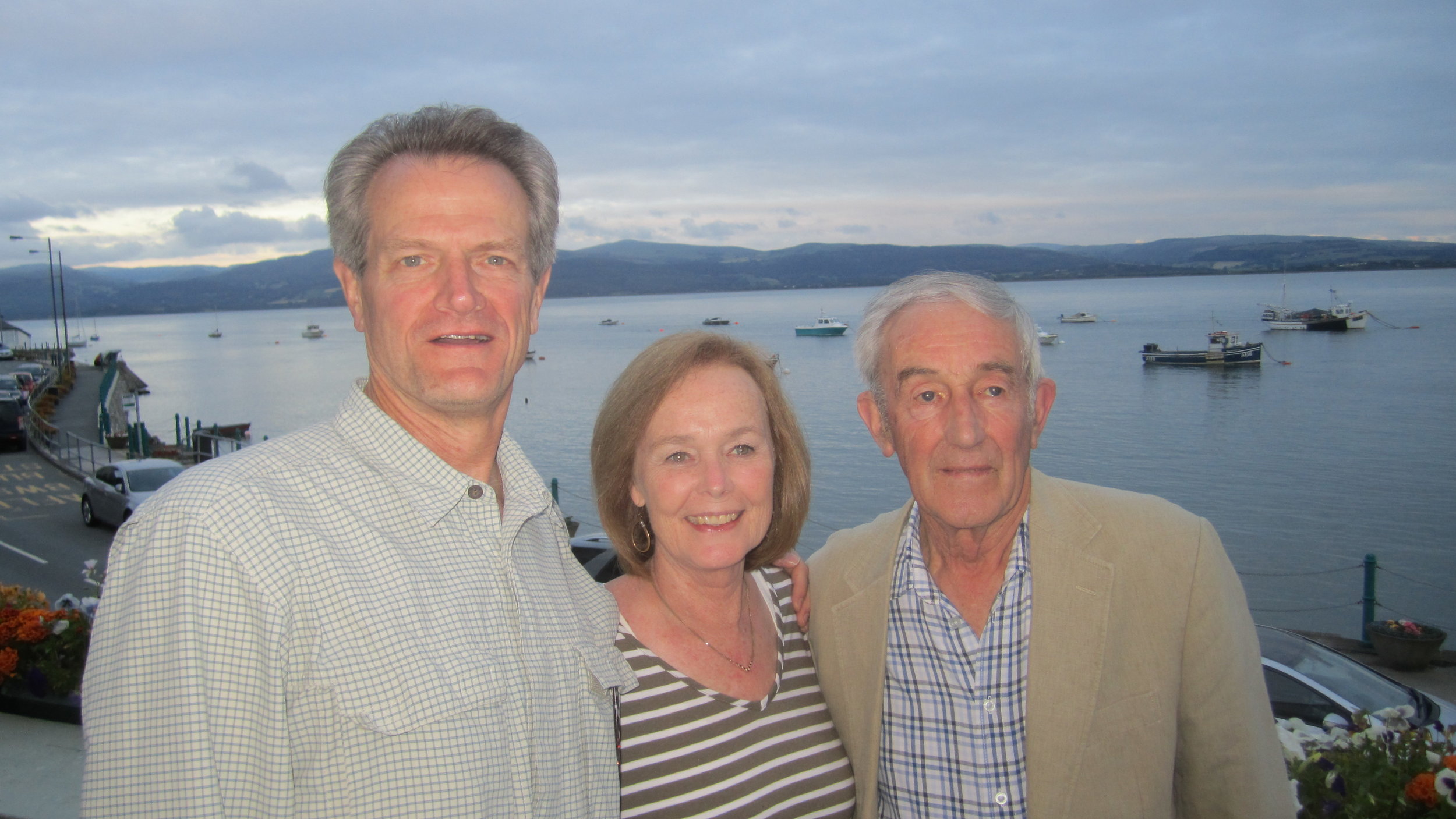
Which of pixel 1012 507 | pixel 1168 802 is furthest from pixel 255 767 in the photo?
pixel 1168 802

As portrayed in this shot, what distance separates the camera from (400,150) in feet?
6.32

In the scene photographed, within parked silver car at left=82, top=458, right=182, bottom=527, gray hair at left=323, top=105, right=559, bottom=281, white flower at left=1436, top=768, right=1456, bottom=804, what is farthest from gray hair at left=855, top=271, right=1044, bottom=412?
parked silver car at left=82, top=458, right=182, bottom=527

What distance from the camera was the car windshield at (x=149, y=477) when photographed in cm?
1479

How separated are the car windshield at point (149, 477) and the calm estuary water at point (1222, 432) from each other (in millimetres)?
8997

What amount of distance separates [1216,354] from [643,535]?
197 ft

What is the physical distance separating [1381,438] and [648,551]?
124 ft

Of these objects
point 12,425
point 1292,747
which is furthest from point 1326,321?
point 12,425

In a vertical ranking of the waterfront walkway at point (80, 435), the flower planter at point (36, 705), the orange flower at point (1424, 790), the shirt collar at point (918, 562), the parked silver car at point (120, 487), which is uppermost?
the shirt collar at point (918, 562)

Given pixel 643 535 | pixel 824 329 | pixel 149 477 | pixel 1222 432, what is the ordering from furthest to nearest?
1. pixel 824 329
2. pixel 1222 432
3. pixel 149 477
4. pixel 643 535

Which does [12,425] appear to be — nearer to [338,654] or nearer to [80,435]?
[80,435]

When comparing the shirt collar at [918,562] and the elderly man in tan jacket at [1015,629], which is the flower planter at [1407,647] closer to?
the elderly man in tan jacket at [1015,629]

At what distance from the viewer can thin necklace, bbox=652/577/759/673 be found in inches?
98.0

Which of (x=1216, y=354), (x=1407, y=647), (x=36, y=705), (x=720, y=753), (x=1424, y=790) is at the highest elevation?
(x=720, y=753)

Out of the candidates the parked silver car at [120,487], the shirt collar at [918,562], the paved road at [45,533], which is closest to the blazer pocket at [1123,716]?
the shirt collar at [918,562]
